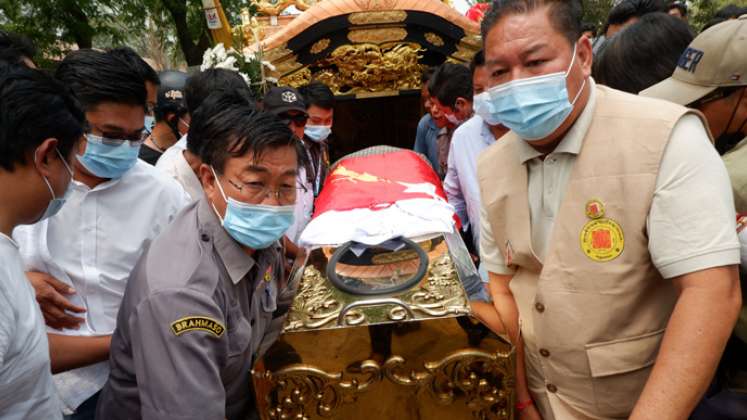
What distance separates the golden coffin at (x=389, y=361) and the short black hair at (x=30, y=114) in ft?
2.71

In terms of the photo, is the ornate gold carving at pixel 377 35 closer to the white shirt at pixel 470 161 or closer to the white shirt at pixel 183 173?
the white shirt at pixel 470 161

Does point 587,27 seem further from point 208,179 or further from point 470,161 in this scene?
point 208,179

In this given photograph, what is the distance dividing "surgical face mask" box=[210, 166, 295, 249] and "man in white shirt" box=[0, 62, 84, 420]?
0.45 m

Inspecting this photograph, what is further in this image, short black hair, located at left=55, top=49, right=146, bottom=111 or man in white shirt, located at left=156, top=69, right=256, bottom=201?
man in white shirt, located at left=156, top=69, right=256, bottom=201

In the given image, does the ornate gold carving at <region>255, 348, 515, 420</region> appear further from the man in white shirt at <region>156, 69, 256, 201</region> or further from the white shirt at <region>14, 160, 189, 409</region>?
the man in white shirt at <region>156, 69, 256, 201</region>

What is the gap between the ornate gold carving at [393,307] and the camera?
140cm

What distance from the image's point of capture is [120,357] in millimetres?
1410

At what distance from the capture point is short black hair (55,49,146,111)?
1772mm

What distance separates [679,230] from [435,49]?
17.0 feet

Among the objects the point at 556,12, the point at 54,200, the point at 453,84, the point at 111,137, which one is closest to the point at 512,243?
the point at 556,12

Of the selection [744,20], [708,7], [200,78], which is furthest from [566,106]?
[708,7]

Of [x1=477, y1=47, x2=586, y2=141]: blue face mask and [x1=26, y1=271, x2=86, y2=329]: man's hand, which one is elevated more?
[x1=477, y1=47, x2=586, y2=141]: blue face mask

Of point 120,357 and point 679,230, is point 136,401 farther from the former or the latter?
point 679,230

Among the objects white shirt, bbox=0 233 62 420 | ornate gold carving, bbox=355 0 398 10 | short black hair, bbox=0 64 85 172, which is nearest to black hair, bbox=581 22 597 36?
short black hair, bbox=0 64 85 172
